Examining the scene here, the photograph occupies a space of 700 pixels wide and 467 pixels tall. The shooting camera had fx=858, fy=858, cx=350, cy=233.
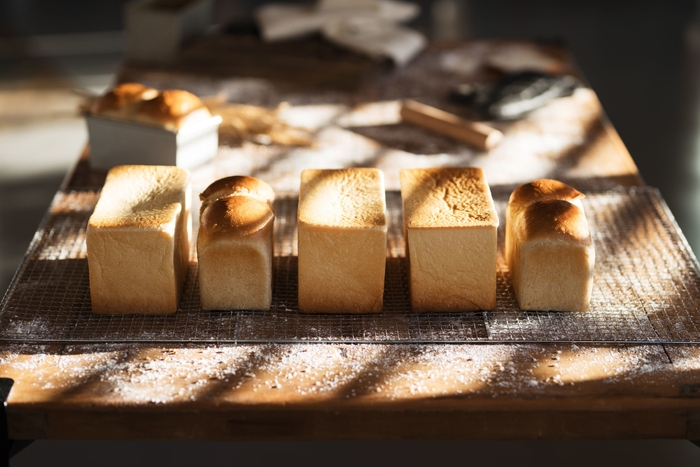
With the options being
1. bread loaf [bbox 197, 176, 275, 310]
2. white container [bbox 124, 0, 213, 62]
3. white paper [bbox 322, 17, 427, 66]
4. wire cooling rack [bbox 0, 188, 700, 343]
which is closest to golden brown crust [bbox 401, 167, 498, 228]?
wire cooling rack [bbox 0, 188, 700, 343]

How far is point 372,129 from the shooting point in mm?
2760

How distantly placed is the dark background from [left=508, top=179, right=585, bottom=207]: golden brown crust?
1.74 ft

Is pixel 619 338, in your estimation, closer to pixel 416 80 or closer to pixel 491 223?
pixel 491 223

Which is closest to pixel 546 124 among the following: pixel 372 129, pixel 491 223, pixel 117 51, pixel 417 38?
pixel 372 129

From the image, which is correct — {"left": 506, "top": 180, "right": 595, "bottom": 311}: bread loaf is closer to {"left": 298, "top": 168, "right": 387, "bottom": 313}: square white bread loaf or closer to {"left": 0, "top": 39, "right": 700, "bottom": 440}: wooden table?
{"left": 0, "top": 39, "right": 700, "bottom": 440}: wooden table

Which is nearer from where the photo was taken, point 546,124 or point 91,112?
point 91,112

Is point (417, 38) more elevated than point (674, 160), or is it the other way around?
point (417, 38)

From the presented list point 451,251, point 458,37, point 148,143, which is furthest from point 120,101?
point 458,37

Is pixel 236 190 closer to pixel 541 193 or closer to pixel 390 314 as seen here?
pixel 390 314

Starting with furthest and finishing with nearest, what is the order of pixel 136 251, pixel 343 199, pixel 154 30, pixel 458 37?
pixel 458 37
pixel 154 30
pixel 343 199
pixel 136 251

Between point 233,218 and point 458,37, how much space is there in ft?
11.5

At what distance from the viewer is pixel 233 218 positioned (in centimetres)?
176

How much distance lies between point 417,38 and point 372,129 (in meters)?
0.83

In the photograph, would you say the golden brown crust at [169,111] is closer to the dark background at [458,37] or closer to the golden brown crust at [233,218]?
the golden brown crust at [233,218]
